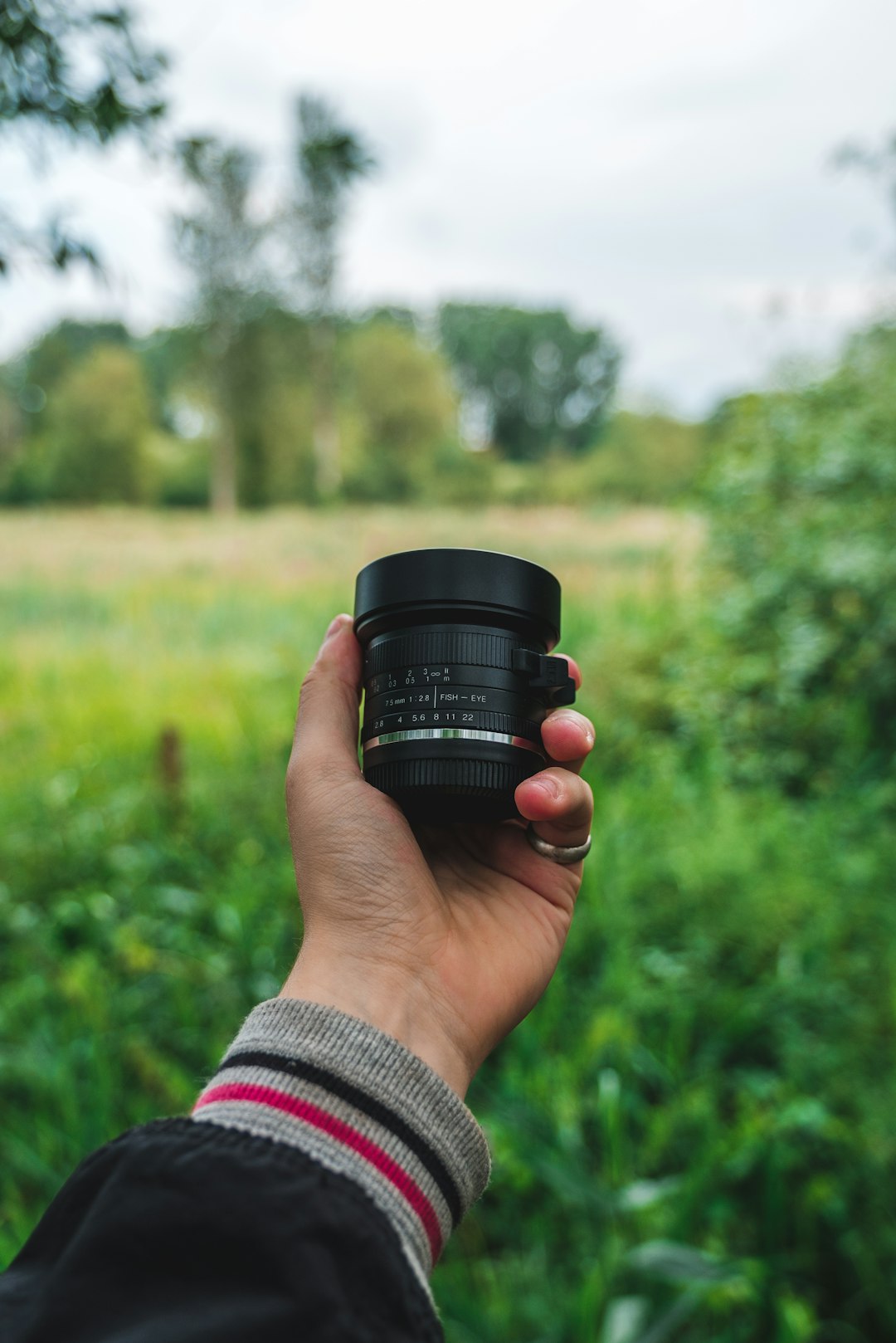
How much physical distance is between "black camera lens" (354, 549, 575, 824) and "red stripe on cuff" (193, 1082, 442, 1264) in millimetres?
384

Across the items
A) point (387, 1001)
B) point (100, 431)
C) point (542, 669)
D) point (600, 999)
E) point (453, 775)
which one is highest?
point (100, 431)

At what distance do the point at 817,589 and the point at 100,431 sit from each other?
759 inches

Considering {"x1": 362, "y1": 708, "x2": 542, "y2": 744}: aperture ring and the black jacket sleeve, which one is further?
{"x1": 362, "y1": 708, "x2": 542, "y2": 744}: aperture ring

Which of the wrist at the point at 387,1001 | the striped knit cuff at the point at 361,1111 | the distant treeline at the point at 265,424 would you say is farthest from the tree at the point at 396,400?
the striped knit cuff at the point at 361,1111

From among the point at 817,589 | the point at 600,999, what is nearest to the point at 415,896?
the point at 600,999

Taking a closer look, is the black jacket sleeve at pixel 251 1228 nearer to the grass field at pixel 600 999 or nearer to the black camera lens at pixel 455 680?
the black camera lens at pixel 455 680

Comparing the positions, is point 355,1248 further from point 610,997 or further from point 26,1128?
point 610,997

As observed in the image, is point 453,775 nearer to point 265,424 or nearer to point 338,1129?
point 338,1129

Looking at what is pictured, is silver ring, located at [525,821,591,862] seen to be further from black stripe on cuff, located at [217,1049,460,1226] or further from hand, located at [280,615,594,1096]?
black stripe on cuff, located at [217,1049,460,1226]

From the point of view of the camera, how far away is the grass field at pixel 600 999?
204cm

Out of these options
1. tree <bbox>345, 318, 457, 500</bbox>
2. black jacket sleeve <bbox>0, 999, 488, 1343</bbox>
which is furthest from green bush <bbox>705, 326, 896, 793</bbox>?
tree <bbox>345, 318, 457, 500</bbox>

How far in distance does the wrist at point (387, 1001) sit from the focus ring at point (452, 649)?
0.36m

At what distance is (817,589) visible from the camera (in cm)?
445

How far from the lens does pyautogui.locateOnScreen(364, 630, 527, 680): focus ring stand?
1145mm
